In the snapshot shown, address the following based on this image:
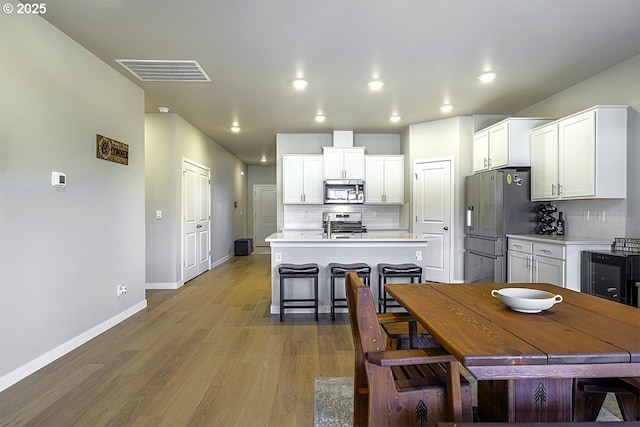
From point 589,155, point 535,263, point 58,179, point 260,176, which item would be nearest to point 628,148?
point 589,155

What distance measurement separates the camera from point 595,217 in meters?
3.81

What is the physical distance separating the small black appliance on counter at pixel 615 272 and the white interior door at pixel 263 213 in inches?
341

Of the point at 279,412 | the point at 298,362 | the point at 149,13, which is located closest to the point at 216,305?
the point at 298,362

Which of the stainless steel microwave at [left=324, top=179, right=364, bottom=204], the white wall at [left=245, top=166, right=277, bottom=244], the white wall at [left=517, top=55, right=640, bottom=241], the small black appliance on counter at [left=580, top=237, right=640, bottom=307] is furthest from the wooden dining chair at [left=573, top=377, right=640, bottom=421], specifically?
the white wall at [left=245, top=166, right=277, bottom=244]

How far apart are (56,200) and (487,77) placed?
4392mm

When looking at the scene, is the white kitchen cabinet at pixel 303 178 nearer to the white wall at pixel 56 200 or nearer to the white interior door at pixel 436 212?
the white interior door at pixel 436 212

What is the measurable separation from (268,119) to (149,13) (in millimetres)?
3073

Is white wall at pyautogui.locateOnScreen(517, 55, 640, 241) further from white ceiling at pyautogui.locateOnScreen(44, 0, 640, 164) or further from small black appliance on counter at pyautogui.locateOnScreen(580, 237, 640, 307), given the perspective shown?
small black appliance on counter at pyautogui.locateOnScreen(580, 237, 640, 307)

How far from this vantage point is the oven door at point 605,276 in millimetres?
2992

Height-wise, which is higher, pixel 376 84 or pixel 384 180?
pixel 376 84

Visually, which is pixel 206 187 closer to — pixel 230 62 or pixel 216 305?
pixel 216 305

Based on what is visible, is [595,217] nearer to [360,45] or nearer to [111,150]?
[360,45]

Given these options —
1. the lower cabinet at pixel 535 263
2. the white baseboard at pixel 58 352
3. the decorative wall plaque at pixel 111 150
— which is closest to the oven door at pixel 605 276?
the lower cabinet at pixel 535 263

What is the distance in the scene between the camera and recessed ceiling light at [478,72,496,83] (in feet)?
12.5
